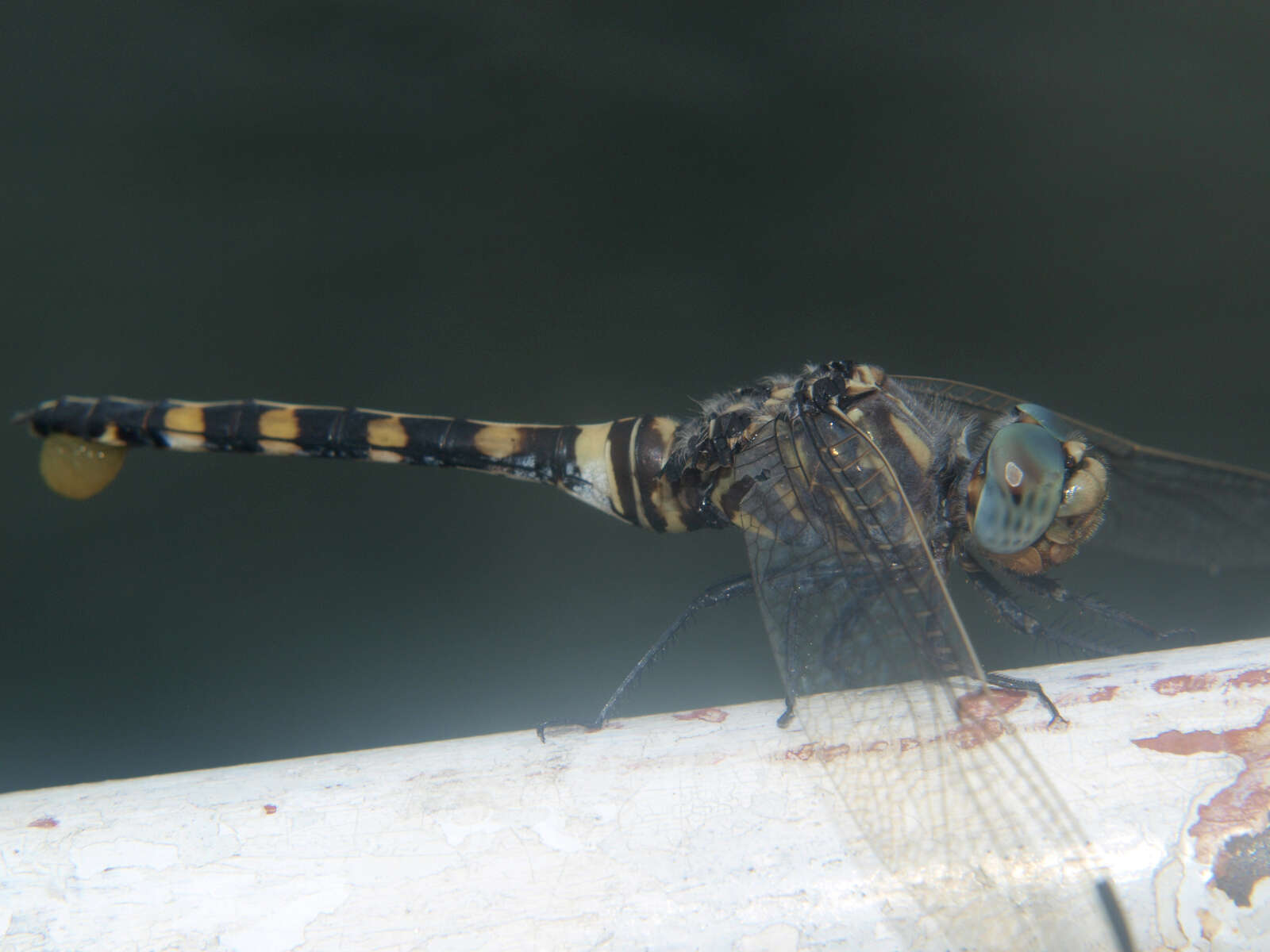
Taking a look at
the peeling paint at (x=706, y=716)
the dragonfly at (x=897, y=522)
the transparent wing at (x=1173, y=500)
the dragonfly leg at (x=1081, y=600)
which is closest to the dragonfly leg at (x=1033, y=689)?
the dragonfly at (x=897, y=522)

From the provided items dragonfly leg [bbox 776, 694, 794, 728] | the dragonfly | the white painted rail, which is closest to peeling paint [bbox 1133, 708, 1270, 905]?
the white painted rail

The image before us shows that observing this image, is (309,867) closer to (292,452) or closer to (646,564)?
(292,452)

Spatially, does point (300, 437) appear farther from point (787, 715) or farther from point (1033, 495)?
point (1033, 495)

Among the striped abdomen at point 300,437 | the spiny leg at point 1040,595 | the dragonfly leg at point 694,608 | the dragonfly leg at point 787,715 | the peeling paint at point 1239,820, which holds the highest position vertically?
the striped abdomen at point 300,437

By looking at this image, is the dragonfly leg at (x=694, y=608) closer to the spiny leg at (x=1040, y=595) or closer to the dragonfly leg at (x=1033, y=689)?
the spiny leg at (x=1040, y=595)

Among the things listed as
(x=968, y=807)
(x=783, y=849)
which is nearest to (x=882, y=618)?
(x=968, y=807)

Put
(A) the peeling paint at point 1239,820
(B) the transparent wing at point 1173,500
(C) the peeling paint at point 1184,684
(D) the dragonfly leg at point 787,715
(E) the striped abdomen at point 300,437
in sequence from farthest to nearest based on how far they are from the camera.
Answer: (E) the striped abdomen at point 300,437, (B) the transparent wing at point 1173,500, (D) the dragonfly leg at point 787,715, (C) the peeling paint at point 1184,684, (A) the peeling paint at point 1239,820
